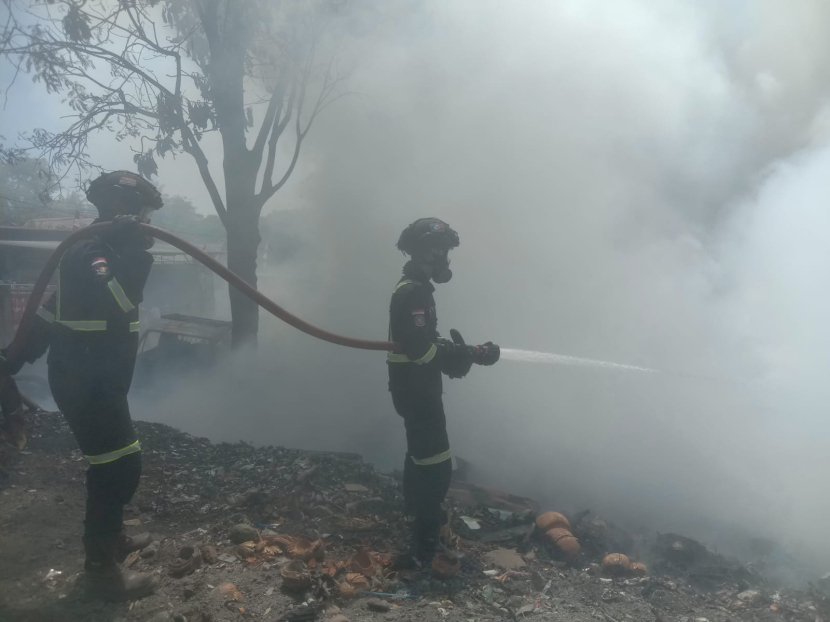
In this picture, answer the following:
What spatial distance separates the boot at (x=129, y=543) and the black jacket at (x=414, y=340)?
1418mm

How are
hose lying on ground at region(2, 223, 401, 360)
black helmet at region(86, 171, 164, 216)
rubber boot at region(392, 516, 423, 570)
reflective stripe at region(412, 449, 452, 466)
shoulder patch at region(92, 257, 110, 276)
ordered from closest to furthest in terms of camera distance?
shoulder patch at region(92, 257, 110, 276) → hose lying on ground at region(2, 223, 401, 360) → black helmet at region(86, 171, 164, 216) → rubber boot at region(392, 516, 423, 570) → reflective stripe at region(412, 449, 452, 466)

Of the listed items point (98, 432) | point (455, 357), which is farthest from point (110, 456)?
point (455, 357)

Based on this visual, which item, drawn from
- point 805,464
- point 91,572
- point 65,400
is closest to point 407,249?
point 65,400

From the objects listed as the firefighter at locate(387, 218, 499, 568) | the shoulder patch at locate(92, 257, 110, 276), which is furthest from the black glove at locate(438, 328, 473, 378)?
the shoulder patch at locate(92, 257, 110, 276)

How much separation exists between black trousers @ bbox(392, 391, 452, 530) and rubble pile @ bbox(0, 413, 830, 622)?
0.25 m

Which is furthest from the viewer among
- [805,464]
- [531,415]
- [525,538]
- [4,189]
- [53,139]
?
[4,189]

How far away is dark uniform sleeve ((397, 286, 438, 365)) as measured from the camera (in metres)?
3.02

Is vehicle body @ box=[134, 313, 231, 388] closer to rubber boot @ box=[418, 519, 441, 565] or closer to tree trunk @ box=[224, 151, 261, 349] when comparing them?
tree trunk @ box=[224, 151, 261, 349]

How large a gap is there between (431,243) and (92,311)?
1.66 m

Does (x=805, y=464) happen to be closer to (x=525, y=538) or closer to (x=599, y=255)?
(x=525, y=538)

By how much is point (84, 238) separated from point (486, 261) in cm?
747

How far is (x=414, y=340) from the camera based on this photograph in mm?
3014

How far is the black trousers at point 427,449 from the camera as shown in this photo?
3.05 m

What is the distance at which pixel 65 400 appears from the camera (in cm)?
252
